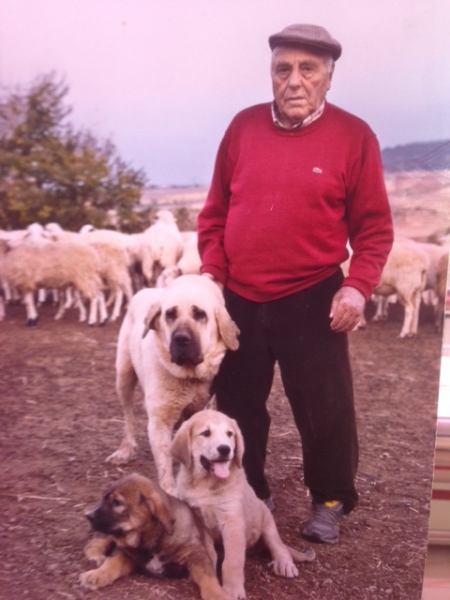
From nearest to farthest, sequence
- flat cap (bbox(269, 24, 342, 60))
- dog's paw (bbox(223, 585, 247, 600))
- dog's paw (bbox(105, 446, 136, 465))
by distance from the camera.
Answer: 1. flat cap (bbox(269, 24, 342, 60))
2. dog's paw (bbox(223, 585, 247, 600))
3. dog's paw (bbox(105, 446, 136, 465))

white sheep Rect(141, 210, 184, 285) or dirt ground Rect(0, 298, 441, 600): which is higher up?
white sheep Rect(141, 210, 184, 285)

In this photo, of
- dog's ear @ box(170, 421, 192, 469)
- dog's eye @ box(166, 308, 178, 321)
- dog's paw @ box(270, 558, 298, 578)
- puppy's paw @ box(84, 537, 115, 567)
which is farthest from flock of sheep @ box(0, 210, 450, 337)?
dog's paw @ box(270, 558, 298, 578)

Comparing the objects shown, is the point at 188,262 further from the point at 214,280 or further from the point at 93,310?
the point at 93,310

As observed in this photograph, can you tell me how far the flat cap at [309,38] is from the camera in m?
2.18

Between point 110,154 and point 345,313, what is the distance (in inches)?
32.6

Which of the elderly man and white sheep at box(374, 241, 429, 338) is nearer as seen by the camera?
the elderly man

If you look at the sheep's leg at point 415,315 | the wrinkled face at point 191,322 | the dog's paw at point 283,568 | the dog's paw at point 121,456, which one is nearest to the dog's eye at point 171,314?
the wrinkled face at point 191,322

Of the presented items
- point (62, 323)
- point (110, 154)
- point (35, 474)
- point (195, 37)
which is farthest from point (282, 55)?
point (35, 474)

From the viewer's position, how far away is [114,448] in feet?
7.89

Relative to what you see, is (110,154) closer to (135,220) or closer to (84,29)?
(135,220)

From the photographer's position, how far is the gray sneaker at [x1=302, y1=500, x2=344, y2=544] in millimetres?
2449

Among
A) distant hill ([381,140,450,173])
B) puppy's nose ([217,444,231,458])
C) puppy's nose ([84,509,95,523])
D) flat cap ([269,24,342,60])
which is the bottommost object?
puppy's nose ([84,509,95,523])

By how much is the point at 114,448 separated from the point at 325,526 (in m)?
0.70

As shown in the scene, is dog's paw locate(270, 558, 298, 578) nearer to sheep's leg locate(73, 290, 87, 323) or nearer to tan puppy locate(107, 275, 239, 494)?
tan puppy locate(107, 275, 239, 494)
